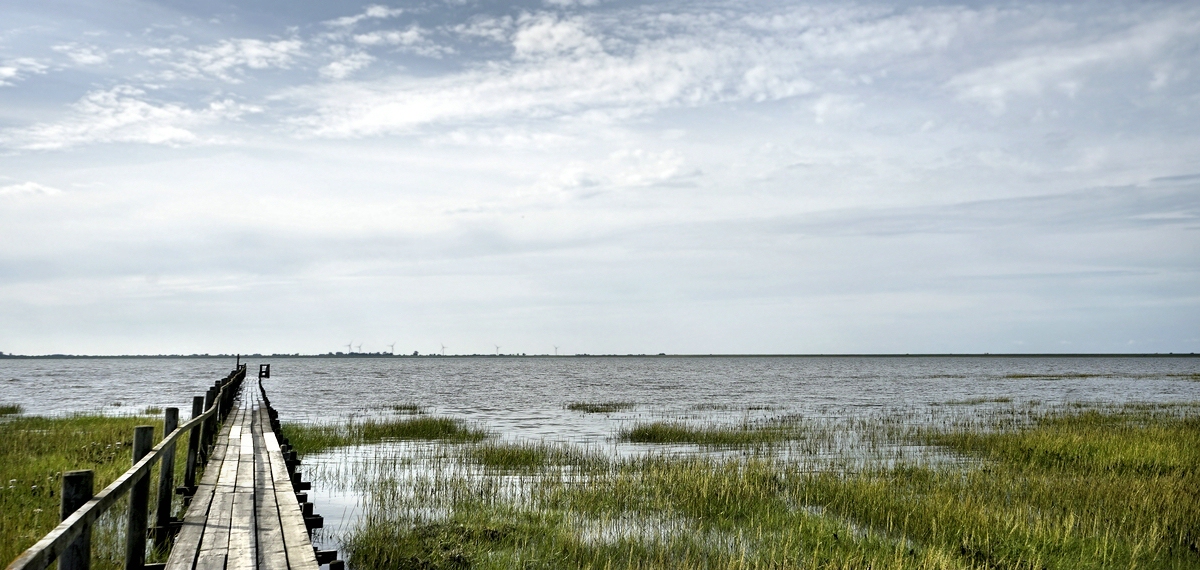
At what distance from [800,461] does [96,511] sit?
691 inches

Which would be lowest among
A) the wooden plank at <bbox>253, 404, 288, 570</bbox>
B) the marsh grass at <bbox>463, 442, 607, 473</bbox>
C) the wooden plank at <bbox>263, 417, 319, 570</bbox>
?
the marsh grass at <bbox>463, 442, 607, 473</bbox>

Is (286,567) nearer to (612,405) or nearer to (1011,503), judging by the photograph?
(1011,503)

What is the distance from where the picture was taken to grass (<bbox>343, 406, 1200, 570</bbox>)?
34.6 ft

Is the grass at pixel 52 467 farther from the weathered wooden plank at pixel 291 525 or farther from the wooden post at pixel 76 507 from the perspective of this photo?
the wooden post at pixel 76 507

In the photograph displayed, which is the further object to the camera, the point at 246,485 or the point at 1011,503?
the point at 1011,503

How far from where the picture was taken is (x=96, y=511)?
5.01 meters

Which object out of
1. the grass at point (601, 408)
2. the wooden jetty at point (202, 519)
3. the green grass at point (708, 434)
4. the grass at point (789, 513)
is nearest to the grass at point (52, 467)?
the wooden jetty at point (202, 519)

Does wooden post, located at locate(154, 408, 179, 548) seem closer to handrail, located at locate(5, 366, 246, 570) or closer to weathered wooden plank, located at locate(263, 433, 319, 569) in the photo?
weathered wooden plank, located at locate(263, 433, 319, 569)

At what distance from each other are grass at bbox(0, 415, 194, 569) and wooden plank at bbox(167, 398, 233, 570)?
106 cm

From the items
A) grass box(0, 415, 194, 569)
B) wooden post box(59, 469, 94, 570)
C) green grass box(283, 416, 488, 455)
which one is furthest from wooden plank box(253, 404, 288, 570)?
green grass box(283, 416, 488, 455)

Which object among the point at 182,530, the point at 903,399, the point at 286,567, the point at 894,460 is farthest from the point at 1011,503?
the point at 903,399

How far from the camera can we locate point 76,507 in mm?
5281

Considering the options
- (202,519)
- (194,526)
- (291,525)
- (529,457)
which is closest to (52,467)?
(202,519)

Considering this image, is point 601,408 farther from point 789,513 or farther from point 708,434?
point 789,513
